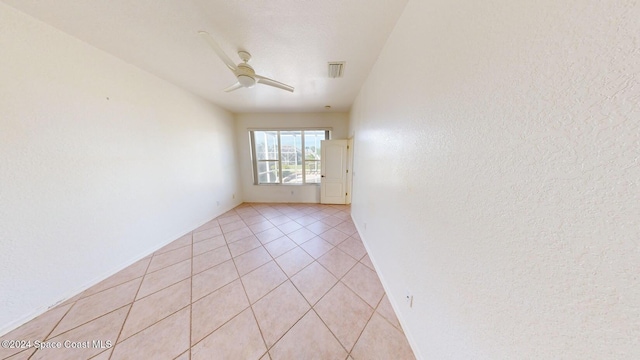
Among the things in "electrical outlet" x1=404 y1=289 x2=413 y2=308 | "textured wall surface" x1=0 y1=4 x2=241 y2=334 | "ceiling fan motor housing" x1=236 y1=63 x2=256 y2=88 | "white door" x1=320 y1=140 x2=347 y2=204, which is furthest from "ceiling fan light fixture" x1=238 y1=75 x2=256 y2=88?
"electrical outlet" x1=404 y1=289 x2=413 y2=308

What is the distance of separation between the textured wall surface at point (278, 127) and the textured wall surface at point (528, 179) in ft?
9.81

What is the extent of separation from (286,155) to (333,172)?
1311 millimetres

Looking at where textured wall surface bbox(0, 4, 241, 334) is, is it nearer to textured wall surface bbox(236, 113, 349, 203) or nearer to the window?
textured wall surface bbox(236, 113, 349, 203)

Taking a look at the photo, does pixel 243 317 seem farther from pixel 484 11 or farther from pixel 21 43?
pixel 21 43

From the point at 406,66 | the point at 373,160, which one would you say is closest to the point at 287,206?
the point at 373,160

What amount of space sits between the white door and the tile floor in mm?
1814

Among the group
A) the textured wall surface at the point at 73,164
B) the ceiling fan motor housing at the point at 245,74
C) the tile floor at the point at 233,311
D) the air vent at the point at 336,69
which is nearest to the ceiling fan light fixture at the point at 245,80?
the ceiling fan motor housing at the point at 245,74

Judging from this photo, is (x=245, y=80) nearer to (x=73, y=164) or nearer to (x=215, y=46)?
(x=215, y=46)

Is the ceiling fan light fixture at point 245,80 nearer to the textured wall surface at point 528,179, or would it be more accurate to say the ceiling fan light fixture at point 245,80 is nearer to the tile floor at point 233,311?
the textured wall surface at point 528,179

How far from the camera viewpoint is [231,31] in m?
1.45

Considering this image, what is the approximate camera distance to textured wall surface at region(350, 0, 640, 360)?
361 millimetres

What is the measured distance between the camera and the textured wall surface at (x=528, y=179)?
36 centimetres

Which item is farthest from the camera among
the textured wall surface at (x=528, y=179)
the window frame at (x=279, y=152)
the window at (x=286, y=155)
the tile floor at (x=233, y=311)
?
the window at (x=286, y=155)

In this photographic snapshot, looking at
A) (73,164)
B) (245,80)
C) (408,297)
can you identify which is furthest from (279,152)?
(408,297)
